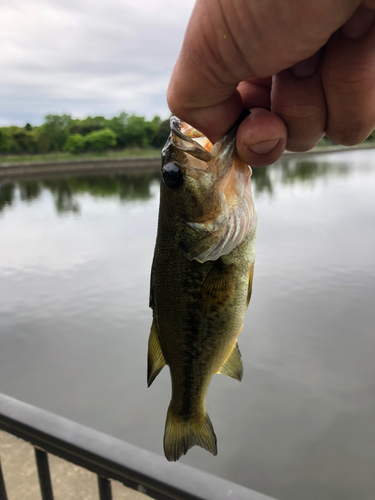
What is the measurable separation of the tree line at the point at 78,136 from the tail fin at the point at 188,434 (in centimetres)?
4269

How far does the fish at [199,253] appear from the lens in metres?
1.17

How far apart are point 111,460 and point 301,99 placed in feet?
A: 4.74

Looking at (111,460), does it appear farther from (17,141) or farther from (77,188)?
(17,141)

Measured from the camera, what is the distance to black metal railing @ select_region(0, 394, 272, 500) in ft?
4.52

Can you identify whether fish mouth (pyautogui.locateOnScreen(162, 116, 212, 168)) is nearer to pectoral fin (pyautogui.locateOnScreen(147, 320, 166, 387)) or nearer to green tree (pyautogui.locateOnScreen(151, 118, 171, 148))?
pectoral fin (pyautogui.locateOnScreen(147, 320, 166, 387))

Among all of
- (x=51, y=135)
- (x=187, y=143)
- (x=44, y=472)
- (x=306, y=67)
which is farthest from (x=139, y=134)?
(x=306, y=67)

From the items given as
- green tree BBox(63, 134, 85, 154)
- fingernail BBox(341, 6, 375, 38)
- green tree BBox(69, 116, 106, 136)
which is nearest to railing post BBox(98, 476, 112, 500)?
fingernail BBox(341, 6, 375, 38)

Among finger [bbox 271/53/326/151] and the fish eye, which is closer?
finger [bbox 271/53/326/151]

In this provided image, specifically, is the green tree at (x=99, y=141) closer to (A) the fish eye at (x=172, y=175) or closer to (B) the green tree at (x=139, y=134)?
(B) the green tree at (x=139, y=134)

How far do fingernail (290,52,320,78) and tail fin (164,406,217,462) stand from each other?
4.00ft

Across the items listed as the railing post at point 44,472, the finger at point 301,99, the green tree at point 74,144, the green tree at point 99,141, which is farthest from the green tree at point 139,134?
the finger at point 301,99

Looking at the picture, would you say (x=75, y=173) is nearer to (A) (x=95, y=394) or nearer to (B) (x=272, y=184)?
(B) (x=272, y=184)

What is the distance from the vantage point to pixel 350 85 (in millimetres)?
947

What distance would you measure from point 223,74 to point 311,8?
224 mm
